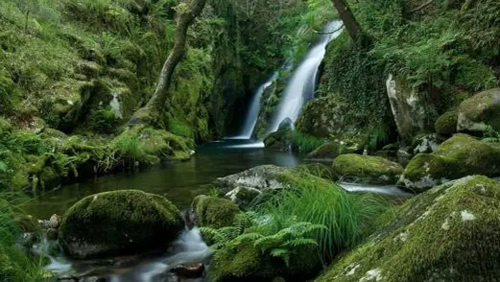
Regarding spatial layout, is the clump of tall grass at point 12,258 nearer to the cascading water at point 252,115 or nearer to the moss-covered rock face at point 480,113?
the moss-covered rock face at point 480,113

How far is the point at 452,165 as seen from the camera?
7.08 m

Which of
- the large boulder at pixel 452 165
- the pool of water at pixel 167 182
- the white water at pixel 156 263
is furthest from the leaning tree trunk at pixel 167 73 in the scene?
the white water at pixel 156 263

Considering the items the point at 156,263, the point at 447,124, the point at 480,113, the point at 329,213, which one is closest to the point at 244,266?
the point at 329,213

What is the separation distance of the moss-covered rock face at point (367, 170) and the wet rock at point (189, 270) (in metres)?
4.54

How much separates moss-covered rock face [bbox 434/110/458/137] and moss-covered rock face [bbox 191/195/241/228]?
19.7 feet

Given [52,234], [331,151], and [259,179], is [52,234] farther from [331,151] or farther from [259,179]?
[331,151]

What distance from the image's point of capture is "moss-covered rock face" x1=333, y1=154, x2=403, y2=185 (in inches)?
314

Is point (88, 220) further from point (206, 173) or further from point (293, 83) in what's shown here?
point (293, 83)

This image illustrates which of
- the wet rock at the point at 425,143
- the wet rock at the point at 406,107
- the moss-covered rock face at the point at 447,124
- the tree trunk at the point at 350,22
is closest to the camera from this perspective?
the moss-covered rock face at the point at 447,124

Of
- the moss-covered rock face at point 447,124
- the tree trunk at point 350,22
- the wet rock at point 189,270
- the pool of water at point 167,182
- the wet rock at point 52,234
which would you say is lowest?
the wet rock at point 189,270

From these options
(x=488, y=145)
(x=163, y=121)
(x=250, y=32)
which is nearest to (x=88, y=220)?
(x=488, y=145)

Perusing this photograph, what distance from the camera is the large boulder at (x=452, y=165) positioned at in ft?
22.9

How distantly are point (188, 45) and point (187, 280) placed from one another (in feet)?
52.2

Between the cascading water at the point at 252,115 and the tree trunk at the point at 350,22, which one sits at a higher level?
the tree trunk at the point at 350,22
